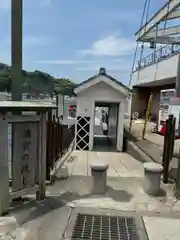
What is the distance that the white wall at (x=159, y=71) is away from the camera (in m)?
13.2

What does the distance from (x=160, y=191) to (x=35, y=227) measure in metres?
2.51

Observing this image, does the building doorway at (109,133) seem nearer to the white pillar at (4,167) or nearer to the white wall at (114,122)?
the white wall at (114,122)

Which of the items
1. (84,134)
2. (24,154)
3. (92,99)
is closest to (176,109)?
(92,99)

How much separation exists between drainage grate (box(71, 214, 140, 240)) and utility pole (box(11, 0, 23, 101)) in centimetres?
256

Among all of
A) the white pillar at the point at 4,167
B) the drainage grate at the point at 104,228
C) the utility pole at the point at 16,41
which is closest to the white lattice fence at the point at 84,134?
the utility pole at the point at 16,41

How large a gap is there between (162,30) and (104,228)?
51.2 ft

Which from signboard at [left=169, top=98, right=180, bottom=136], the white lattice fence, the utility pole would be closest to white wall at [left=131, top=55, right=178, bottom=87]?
signboard at [left=169, top=98, right=180, bottom=136]

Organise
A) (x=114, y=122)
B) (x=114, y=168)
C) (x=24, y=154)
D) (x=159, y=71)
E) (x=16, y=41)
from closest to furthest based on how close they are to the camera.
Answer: (x=24, y=154)
(x=16, y=41)
(x=114, y=168)
(x=114, y=122)
(x=159, y=71)

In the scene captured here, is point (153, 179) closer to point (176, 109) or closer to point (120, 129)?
point (120, 129)

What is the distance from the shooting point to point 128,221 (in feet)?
11.7

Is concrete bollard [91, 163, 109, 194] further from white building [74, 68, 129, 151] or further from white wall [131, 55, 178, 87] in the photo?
white wall [131, 55, 178, 87]

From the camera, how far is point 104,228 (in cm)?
338

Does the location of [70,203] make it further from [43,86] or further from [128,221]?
[43,86]

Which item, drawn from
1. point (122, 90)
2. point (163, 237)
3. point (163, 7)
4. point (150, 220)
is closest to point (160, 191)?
point (150, 220)
